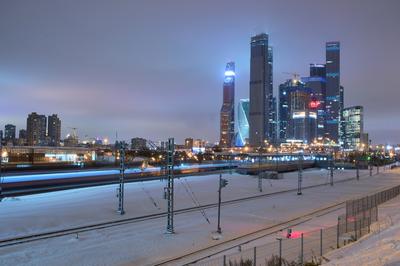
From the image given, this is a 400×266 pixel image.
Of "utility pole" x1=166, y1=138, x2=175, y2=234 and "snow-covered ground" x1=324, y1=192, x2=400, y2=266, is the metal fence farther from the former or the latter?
"utility pole" x1=166, y1=138, x2=175, y2=234

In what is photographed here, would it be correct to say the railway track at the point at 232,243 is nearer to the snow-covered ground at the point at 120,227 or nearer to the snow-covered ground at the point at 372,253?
the snow-covered ground at the point at 120,227

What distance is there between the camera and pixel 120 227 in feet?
110

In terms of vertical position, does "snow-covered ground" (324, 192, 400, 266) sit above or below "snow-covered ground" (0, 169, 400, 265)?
above

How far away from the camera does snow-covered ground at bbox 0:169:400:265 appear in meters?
24.6

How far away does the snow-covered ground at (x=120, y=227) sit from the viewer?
24.6 meters

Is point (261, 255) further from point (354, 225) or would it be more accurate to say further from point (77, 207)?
point (77, 207)

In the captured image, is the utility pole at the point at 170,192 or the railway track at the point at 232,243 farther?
the utility pole at the point at 170,192

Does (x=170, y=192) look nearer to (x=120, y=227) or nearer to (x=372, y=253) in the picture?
(x=120, y=227)

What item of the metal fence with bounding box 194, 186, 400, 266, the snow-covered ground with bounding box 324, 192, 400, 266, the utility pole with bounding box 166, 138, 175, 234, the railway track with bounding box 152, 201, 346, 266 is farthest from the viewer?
the utility pole with bounding box 166, 138, 175, 234

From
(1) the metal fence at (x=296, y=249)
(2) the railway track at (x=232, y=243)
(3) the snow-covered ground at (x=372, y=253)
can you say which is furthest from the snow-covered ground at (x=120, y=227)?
(3) the snow-covered ground at (x=372, y=253)

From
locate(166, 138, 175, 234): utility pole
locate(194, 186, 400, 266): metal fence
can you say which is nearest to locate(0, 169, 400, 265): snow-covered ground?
locate(166, 138, 175, 234): utility pole

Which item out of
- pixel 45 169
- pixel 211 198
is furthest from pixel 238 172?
pixel 211 198

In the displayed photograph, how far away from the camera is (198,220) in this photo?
121ft

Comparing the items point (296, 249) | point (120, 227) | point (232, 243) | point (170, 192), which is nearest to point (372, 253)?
point (296, 249)
